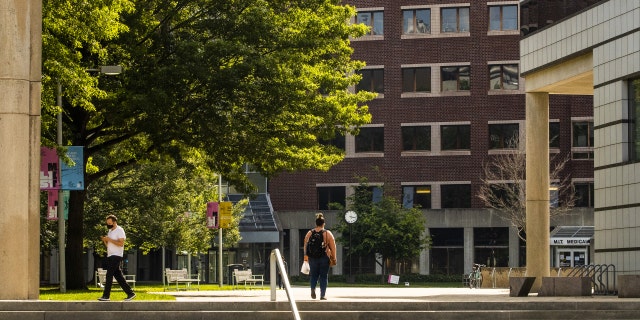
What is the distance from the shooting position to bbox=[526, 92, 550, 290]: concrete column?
124 ft

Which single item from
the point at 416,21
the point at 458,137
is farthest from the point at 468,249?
the point at 416,21

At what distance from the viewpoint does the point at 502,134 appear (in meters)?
78.2

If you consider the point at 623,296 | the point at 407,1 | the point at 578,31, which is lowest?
the point at 623,296

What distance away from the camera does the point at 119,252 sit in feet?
84.9

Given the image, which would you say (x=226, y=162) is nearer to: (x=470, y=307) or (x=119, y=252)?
(x=119, y=252)

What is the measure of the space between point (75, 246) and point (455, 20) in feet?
146

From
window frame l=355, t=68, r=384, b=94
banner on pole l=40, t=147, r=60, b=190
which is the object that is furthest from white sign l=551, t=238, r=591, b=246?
banner on pole l=40, t=147, r=60, b=190

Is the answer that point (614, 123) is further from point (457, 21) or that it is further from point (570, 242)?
point (457, 21)

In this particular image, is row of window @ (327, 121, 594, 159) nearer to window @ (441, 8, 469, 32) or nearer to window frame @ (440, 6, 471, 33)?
window frame @ (440, 6, 471, 33)

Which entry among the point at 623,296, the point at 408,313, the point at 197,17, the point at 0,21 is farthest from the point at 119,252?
the point at 197,17

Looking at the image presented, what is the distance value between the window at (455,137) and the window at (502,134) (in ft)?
4.57

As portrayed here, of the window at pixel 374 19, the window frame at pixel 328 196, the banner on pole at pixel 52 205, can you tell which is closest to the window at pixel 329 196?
the window frame at pixel 328 196

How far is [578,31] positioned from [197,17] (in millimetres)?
10940

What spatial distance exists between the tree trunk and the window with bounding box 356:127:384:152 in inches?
1675
